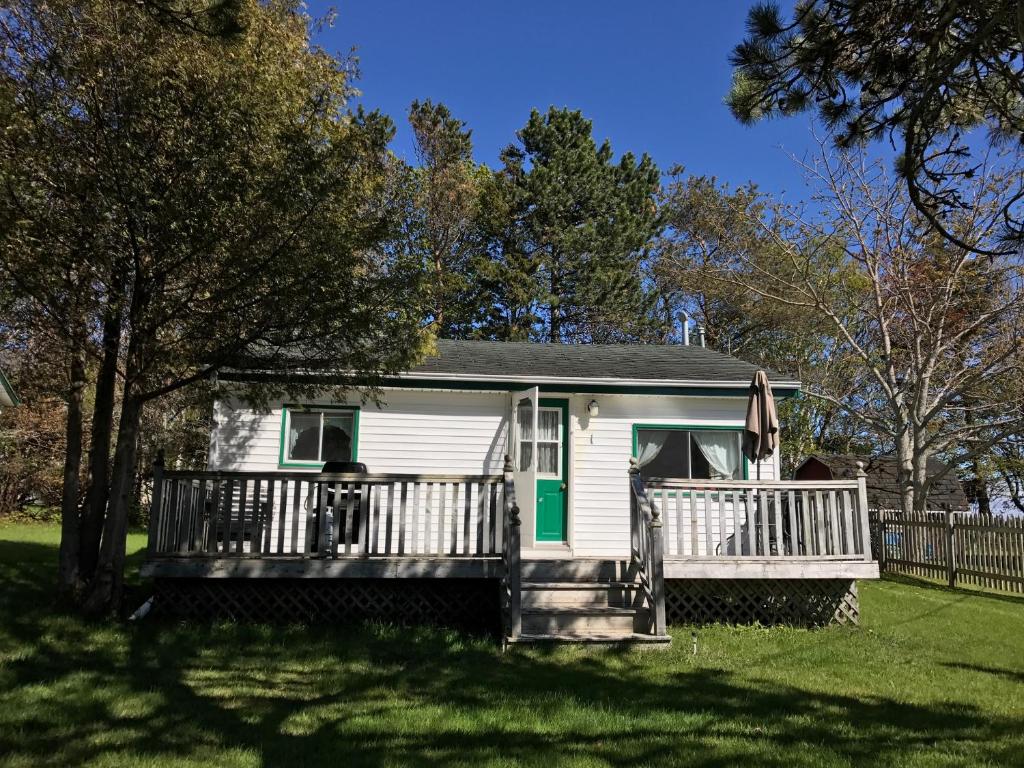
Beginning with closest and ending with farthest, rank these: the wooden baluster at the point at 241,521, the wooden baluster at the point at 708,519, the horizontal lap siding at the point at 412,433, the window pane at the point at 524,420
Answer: the wooden baluster at the point at 241,521 < the wooden baluster at the point at 708,519 < the horizontal lap siding at the point at 412,433 < the window pane at the point at 524,420

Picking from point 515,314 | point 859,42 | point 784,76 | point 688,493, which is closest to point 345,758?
point 688,493

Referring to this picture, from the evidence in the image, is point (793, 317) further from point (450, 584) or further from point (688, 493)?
point (450, 584)

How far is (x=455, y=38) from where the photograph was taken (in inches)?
509

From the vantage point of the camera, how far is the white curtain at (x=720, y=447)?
34.6 ft

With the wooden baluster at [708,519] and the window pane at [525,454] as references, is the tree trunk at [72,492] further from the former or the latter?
the wooden baluster at [708,519]

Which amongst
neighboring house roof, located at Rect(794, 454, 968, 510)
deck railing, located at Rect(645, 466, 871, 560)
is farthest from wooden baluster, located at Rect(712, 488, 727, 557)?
neighboring house roof, located at Rect(794, 454, 968, 510)

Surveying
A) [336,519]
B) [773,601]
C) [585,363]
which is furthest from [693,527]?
[585,363]

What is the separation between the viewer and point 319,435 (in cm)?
1014

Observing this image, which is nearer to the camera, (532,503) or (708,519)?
(708,519)

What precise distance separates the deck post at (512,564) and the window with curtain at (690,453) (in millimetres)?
3354

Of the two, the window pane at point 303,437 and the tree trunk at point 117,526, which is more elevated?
the window pane at point 303,437

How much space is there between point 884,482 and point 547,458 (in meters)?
21.3

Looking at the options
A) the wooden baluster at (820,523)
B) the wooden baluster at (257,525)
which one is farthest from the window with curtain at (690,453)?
the wooden baluster at (257,525)

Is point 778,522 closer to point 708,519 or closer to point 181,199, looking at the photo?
point 708,519
